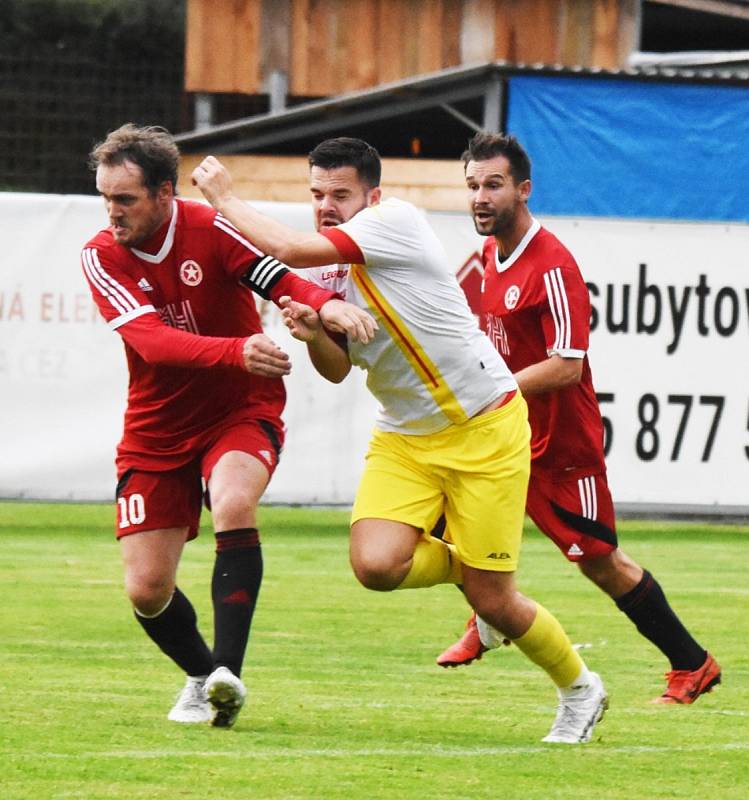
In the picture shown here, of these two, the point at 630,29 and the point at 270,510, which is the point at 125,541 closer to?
the point at 270,510

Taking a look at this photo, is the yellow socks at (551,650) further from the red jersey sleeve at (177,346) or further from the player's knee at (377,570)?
the red jersey sleeve at (177,346)

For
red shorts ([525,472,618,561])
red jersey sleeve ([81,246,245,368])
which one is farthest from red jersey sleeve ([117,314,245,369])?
red shorts ([525,472,618,561])

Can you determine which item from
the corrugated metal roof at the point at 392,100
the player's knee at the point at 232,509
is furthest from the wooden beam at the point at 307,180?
the player's knee at the point at 232,509

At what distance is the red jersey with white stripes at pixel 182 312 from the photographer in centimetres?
689

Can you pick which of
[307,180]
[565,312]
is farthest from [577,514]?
[307,180]

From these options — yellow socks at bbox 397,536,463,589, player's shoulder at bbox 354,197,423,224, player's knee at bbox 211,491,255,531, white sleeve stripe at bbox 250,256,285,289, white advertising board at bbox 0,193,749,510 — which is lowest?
white advertising board at bbox 0,193,749,510

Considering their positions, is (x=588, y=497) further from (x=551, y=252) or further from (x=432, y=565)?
(x=432, y=565)

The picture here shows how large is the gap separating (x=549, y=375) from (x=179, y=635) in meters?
1.72

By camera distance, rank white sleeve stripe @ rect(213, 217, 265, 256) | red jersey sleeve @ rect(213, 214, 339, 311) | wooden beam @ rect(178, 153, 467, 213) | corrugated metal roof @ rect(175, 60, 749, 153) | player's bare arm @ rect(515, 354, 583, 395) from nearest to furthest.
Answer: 1. red jersey sleeve @ rect(213, 214, 339, 311)
2. white sleeve stripe @ rect(213, 217, 265, 256)
3. player's bare arm @ rect(515, 354, 583, 395)
4. corrugated metal roof @ rect(175, 60, 749, 153)
5. wooden beam @ rect(178, 153, 467, 213)

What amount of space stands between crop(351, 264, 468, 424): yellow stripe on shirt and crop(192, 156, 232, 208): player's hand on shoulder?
501 mm

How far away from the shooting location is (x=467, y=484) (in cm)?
665

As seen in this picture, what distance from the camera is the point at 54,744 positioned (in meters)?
6.38

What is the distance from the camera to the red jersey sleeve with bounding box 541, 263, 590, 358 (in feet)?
25.2

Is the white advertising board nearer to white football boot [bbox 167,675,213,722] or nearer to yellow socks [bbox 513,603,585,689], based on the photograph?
white football boot [bbox 167,675,213,722]
